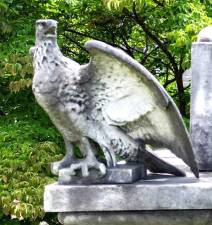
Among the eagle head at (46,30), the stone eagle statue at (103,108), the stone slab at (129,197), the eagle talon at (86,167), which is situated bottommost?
the stone slab at (129,197)

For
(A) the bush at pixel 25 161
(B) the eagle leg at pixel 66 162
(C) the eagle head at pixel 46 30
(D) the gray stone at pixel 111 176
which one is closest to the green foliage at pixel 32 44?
(A) the bush at pixel 25 161

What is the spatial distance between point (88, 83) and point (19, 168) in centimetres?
242

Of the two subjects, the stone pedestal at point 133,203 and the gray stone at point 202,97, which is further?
the gray stone at point 202,97

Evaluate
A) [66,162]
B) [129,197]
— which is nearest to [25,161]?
[66,162]

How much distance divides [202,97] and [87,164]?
1096 mm

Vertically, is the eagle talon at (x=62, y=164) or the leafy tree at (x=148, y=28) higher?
the leafy tree at (x=148, y=28)

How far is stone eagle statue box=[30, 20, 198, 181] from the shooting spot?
3.27 meters

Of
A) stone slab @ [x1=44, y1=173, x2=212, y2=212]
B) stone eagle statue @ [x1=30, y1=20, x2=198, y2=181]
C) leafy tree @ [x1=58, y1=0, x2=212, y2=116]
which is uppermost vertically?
leafy tree @ [x1=58, y1=0, x2=212, y2=116]

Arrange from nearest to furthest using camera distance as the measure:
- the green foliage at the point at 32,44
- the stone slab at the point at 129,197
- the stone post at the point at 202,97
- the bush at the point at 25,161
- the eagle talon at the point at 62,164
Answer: the stone slab at the point at 129,197
the eagle talon at the point at 62,164
the stone post at the point at 202,97
the bush at the point at 25,161
the green foliage at the point at 32,44

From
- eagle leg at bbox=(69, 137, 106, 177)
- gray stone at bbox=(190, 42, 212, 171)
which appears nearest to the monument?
eagle leg at bbox=(69, 137, 106, 177)

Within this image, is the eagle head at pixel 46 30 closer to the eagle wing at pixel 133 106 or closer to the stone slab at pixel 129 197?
the eagle wing at pixel 133 106

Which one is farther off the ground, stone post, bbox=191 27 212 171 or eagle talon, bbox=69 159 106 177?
stone post, bbox=191 27 212 171

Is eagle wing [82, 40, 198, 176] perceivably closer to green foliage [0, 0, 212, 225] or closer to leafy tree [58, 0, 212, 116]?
green foliage [0, 0, 212, 225]

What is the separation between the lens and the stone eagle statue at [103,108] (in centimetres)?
327
